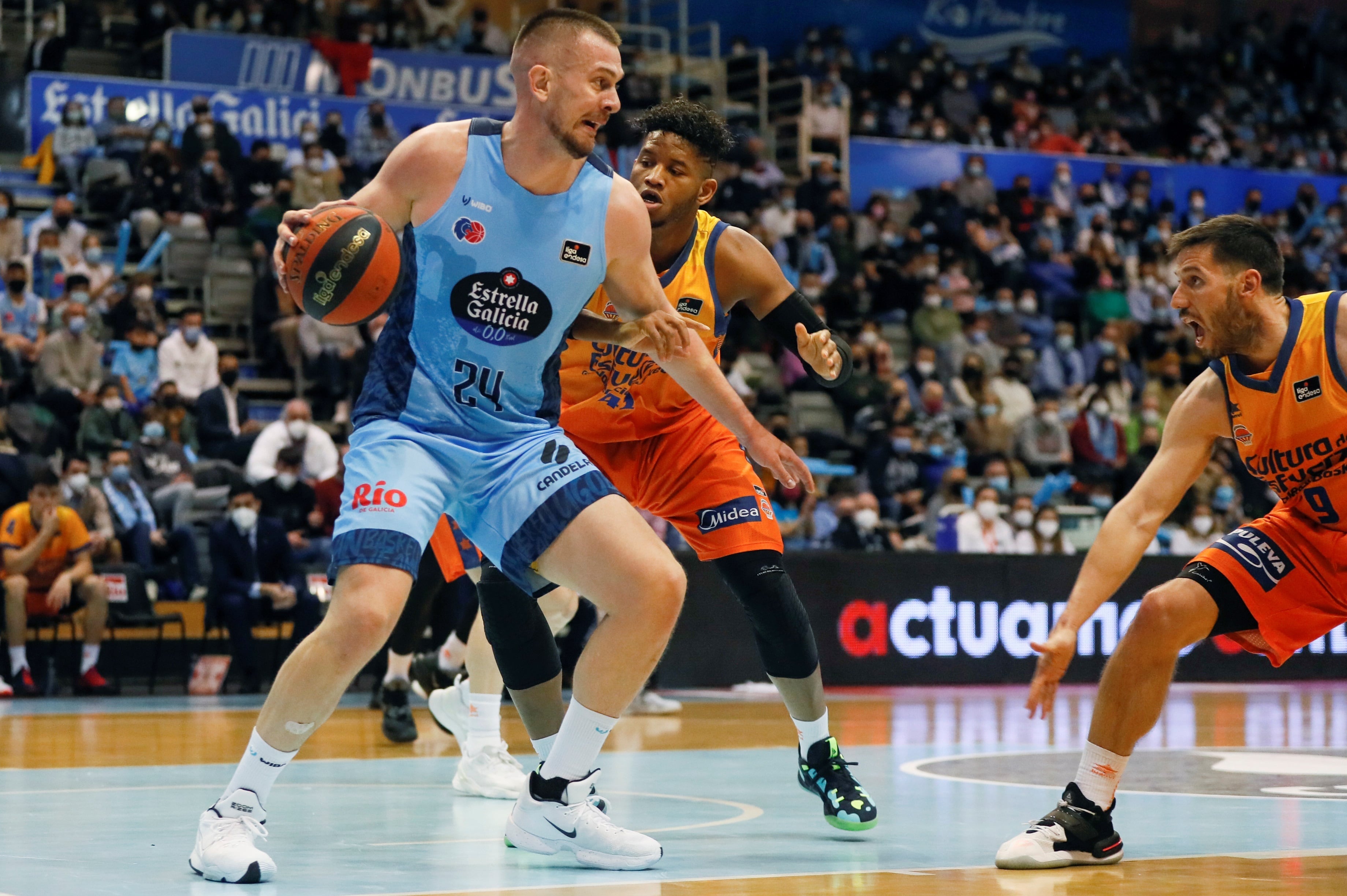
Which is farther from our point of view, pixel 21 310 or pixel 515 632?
pixel 21 310

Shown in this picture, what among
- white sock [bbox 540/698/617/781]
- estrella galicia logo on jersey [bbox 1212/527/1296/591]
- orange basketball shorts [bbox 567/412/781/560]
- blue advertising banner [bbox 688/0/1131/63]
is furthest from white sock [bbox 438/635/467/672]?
blue advertising banner [bbox 688/0/1131/63]

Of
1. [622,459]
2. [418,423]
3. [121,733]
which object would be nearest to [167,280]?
[121,733]

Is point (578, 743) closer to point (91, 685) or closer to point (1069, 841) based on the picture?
point (1069, 841)

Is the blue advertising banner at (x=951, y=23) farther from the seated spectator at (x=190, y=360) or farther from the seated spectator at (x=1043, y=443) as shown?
the seated spectator at (x=190, y=360)

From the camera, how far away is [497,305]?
448 cm

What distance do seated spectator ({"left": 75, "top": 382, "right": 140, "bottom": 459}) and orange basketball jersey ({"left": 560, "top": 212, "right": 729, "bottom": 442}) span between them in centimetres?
886

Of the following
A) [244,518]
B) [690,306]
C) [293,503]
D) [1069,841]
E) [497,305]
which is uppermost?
[690,306]

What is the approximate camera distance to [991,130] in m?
25.2

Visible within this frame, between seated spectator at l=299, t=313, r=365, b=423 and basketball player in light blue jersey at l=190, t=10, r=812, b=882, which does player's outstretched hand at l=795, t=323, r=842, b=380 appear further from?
seated spectator at l=299, t=313, r=365, b=423

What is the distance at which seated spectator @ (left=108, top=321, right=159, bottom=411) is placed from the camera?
14.8 meters

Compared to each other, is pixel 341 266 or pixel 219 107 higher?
pixel 219 107

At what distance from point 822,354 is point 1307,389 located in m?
1.47

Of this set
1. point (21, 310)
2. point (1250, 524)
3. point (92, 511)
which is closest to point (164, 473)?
point (92, 511)

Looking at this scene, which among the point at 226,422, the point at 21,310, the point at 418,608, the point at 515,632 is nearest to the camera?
the point at 515,632
